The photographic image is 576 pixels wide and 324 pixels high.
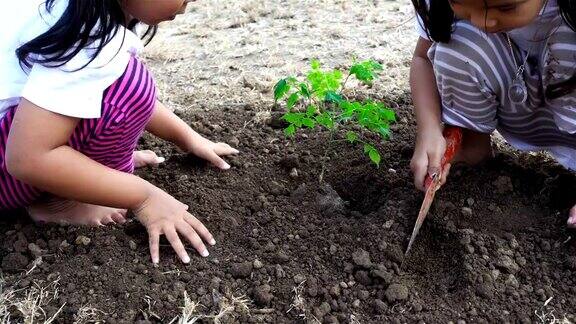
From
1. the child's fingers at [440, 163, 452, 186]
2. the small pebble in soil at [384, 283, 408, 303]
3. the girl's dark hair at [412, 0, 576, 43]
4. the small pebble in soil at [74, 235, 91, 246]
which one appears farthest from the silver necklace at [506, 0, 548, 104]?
the small pebble in soil at [74, 235, 91, 246]

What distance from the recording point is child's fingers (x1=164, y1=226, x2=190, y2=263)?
1963 mm

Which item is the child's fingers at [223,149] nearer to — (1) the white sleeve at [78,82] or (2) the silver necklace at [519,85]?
(1) the white sleeve at [78,82]

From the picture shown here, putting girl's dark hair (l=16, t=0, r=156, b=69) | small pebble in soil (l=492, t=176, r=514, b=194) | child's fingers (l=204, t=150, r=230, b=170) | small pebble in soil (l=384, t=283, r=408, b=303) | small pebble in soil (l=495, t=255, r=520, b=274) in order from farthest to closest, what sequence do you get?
1. child's fingers (l=204, t=150, r=230, b=170)
2. small pebble in soil (l=492, t=176, r=514, b=194)
3. small pebble in soil (l=495, t=255, r=520, b=274)
4. small pebble in soil (l=384, t=283, r=408, b=303)
5. girl's dark hair (l=16, t=0, r=156, b=69)

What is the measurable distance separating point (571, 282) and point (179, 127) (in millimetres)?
1348

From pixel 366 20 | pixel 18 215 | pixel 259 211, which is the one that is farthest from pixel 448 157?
pixel 366 20

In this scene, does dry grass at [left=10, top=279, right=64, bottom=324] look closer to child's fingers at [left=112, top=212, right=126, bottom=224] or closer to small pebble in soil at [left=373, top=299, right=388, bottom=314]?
child's fingers at [left=112, top=212, right=126, bottom=224]

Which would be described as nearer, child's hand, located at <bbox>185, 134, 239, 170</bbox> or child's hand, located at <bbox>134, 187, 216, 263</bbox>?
child's hand, located at <bbox>134, 187, 216, 263</bbox>

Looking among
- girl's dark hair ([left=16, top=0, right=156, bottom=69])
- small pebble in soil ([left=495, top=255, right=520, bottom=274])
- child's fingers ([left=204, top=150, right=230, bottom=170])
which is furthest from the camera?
child's fingers ([left=204, top=150, right=230, bottom=170])

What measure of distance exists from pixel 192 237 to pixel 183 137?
55cm

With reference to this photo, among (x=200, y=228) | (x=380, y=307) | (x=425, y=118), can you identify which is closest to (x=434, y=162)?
(x=425, y=118)

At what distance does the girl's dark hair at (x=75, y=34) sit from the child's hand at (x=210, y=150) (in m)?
0.70

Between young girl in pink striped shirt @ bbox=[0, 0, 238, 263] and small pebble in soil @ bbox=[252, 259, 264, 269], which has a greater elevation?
young girl in pink striped shirt @ bbox=[0, 0, 238, 263]

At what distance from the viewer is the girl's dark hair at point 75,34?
5.76 feet

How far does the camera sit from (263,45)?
145 inches
